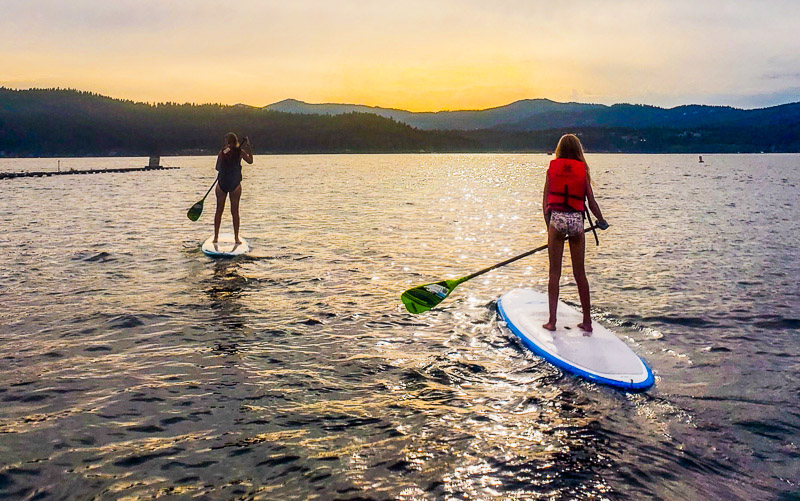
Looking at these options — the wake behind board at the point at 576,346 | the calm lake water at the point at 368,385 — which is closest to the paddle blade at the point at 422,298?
the calm lake water at the point at 368,385

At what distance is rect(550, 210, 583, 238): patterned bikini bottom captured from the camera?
8.01 metres

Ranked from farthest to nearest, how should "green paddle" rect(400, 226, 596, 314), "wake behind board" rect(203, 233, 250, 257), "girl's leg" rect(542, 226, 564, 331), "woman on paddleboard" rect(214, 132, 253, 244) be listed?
"wake behind board" rect(203, 233, 250, 257) < "woman on paddleboard" rect(214, 132, 253, 244) < "green paddle" rect(400, 226, 596, 314) < "girl's leg" rect(542, 226, 564, 331)

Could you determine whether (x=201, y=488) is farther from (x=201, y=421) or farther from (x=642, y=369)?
(x=642, y=369)

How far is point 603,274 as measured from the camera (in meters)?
13.7

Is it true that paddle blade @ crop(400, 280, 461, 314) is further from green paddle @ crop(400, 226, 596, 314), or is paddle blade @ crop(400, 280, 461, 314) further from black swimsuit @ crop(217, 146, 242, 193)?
black swimsuit @ crop(217, 146, 242, 193)

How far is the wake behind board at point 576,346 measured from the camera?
22.9 feet

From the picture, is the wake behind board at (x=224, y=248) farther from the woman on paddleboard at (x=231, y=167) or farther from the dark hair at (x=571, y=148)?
the dark hair at (x=571, y=148)

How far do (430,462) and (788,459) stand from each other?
333 centimetres

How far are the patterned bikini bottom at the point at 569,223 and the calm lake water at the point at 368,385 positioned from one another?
186 centimetres

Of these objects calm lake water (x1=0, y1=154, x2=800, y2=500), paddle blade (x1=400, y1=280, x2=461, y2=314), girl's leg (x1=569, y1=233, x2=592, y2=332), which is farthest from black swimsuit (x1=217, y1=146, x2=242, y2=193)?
girl's leg (x1=569, y1=233, x2=592, y2=332)

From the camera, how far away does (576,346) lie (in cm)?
784

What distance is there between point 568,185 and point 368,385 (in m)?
3.87

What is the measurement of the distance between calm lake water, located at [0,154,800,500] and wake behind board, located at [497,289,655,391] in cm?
19

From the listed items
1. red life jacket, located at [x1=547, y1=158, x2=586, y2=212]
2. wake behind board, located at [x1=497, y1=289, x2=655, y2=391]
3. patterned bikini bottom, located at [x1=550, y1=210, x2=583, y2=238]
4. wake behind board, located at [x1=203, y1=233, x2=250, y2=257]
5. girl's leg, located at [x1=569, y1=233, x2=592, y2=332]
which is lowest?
wake behind board, located at [x1=497, y1=289, x2=655, y2=391]
